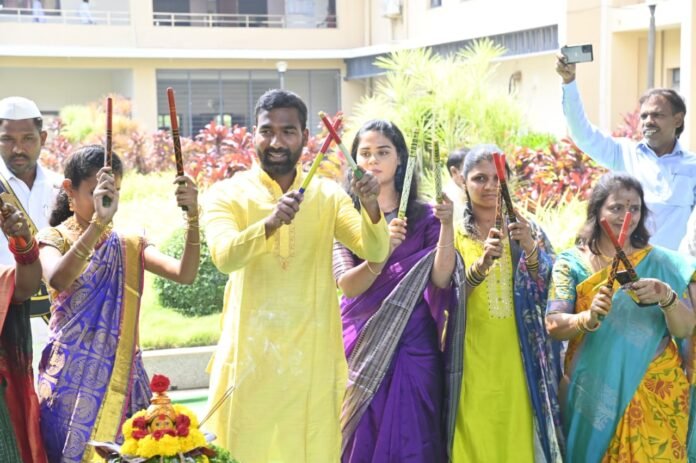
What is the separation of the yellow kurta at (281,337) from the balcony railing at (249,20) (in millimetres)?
25356

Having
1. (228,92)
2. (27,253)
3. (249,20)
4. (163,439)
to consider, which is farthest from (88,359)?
(228,92)

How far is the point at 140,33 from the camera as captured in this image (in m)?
27.5

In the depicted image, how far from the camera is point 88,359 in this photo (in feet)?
11.7

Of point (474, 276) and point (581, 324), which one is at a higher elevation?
point (474, 276)

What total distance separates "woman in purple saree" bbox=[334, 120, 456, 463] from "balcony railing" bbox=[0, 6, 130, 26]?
983 inches

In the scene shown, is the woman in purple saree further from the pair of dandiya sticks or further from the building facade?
the building facade

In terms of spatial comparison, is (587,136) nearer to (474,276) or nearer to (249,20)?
(474,276)

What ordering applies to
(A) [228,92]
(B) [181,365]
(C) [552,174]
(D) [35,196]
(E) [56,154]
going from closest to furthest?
(D) [35,196], (B) [181,365], (C) [552,174], (E) [56,154], (A) [228,92]

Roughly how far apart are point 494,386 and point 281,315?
103cm

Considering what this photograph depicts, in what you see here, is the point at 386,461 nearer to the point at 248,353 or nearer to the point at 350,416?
the point at 350,416

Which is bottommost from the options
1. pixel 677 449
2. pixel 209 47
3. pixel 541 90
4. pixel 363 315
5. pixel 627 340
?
pixel 677 449

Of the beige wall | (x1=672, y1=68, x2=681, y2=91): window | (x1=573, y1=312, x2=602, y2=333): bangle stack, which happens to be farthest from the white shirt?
the beige wall

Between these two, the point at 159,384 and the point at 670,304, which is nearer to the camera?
the point at 159,384

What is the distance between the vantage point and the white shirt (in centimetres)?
426
